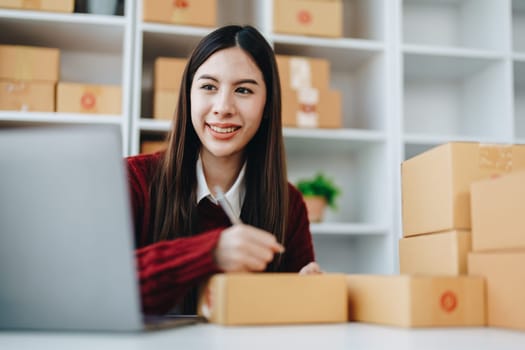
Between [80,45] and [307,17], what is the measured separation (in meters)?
0.91

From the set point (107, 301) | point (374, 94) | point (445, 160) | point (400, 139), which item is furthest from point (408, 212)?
point (374, 94)

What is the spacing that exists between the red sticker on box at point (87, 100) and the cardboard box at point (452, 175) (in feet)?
4.68

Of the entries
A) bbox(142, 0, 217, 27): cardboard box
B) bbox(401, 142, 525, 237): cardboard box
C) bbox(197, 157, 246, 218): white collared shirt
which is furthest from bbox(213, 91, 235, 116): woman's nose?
bbox(142, 0, 217, 27): cardboard box

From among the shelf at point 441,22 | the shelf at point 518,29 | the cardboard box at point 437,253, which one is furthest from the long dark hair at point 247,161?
the shelf at point 518,29

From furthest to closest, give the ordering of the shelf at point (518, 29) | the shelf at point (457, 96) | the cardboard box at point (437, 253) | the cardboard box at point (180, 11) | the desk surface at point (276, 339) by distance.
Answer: the shelf at point (518, 29) < the shelf at point (457, 96) < the cardboard box at point (180, 11) < the cardboard box at point (437, 253) < the desk surface at point (276, 339)

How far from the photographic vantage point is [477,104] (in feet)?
9.01

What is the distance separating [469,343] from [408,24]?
2.41m

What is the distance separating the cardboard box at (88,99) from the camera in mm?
2223

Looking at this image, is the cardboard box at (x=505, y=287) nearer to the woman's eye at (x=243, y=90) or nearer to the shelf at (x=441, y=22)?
the woman's eye at (x=243, y=90)

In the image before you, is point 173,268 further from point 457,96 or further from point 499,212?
point 457,96

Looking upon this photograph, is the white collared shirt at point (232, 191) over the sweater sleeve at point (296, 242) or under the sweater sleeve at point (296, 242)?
over

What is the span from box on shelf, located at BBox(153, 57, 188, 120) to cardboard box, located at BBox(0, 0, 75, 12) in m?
0.38

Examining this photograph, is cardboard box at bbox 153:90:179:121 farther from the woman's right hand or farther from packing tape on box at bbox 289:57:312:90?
the woman's right hand

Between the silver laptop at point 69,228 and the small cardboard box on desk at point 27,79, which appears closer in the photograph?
the silver laptop at point 69,228
